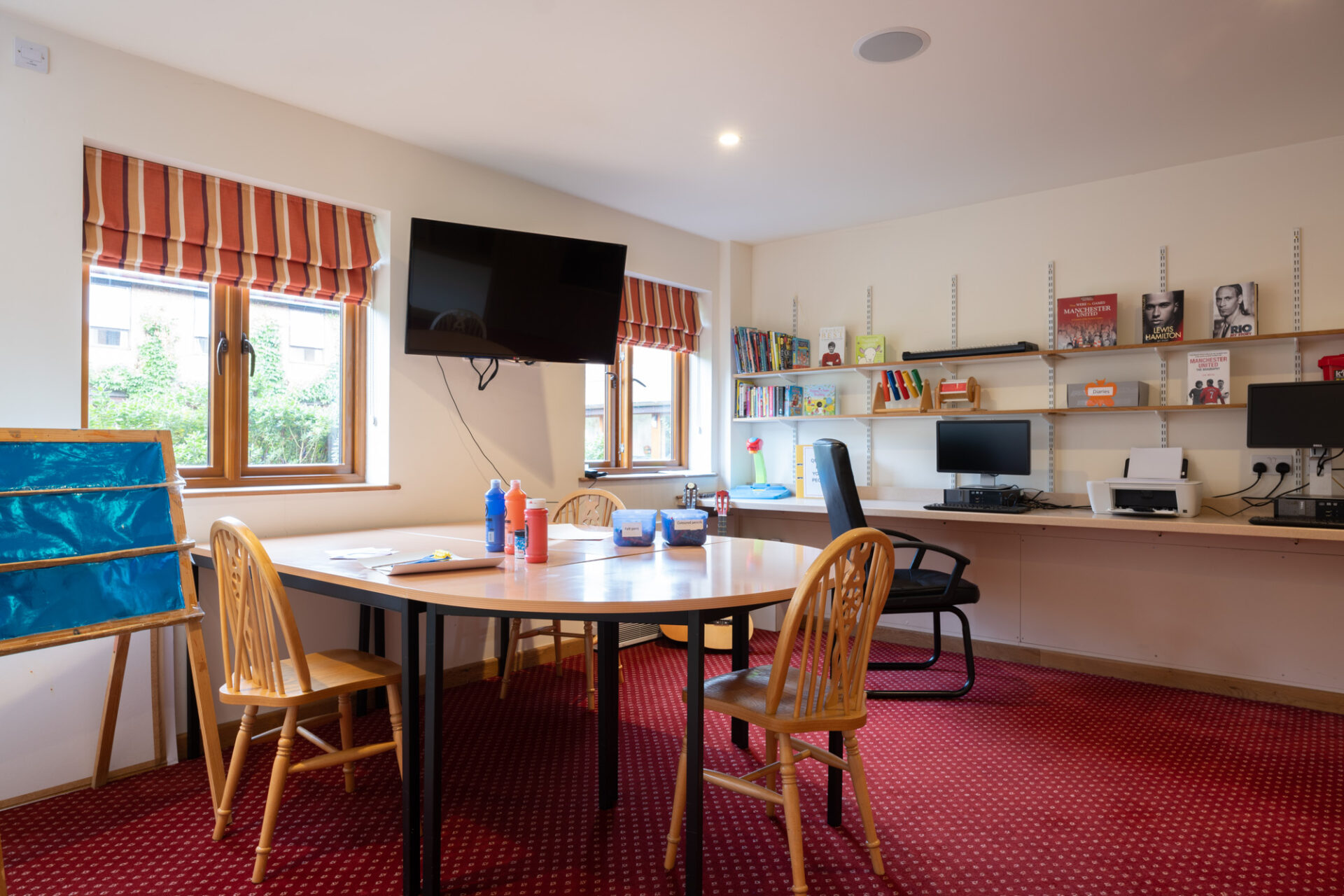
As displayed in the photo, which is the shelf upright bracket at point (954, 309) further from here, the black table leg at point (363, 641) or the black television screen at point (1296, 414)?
the black table leg at point (363, 641)

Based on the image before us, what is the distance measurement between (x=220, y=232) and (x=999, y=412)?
3.74 meters

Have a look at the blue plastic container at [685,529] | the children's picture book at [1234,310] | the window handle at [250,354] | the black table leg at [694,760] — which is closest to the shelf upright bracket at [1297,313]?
the children's picture book at [1234,310]

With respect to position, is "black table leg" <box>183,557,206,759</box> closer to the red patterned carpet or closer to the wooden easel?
the red patterned carpet

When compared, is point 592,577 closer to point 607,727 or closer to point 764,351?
point 607,727

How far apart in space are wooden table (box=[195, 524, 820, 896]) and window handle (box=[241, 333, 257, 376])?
3.51ft

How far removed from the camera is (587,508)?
3.90m

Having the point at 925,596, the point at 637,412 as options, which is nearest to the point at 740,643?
the point at 925,596

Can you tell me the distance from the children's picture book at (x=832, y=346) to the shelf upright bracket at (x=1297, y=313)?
221 cm

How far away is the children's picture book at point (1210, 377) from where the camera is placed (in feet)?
12.0

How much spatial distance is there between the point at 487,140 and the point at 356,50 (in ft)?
2.85

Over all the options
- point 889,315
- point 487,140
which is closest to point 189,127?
point 487,140

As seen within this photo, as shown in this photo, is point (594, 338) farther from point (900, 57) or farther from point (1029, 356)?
point (1029, 356)

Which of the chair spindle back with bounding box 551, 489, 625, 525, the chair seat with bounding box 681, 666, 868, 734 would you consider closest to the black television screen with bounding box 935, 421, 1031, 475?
the chair spindle back with bounding box 551, 489, 625, 525

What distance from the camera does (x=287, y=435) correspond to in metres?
3.36
